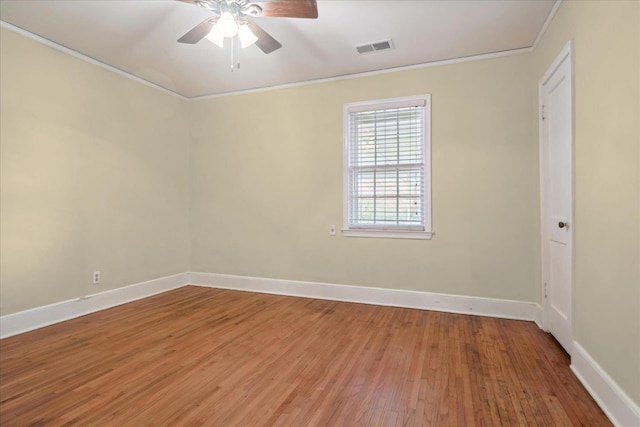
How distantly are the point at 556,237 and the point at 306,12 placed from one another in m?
2.61

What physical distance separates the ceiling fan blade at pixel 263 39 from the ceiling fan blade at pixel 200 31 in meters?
0.28

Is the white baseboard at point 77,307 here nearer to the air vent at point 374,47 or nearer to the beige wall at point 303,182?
the beige wall at point 303,182

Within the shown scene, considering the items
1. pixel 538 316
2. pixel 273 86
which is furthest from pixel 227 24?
pixel 538 316

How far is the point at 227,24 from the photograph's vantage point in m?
2.33

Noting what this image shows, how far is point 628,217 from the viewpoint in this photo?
1.64m

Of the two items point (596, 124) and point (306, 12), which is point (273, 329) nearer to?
point (306, 12)

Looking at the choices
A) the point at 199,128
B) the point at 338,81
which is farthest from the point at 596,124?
the point at 199,128

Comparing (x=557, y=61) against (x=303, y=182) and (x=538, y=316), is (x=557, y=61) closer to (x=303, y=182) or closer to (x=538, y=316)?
(x=538, y=316)

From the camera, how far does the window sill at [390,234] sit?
3.69 m

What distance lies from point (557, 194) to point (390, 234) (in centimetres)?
163

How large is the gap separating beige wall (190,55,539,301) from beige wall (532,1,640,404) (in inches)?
43.3

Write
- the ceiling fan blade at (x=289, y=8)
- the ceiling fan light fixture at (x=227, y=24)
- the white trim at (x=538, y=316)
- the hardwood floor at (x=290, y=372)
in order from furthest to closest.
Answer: the white trim at (x=538, y=316), the ceiling fan light fixture at (x=227, y=24), the ceiling fan blade at (x=289, y=8), the hardwood floor at (x=290, y=372)

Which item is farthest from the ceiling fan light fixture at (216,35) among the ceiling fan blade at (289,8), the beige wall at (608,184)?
the beige wall at (608,184)

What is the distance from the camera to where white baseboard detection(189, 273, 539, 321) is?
3.38 meters
